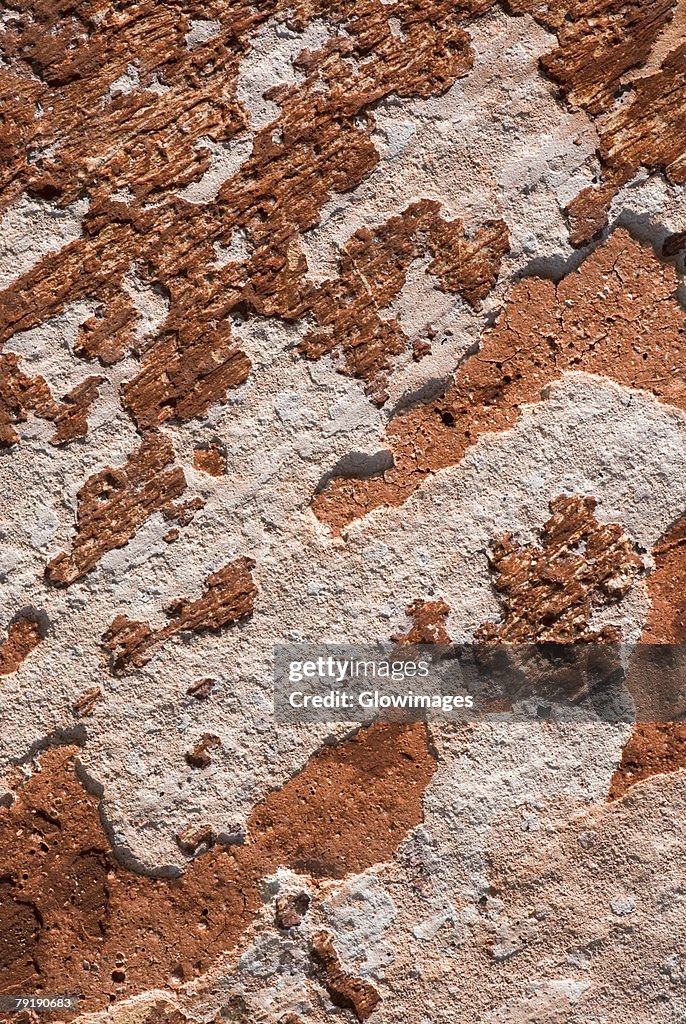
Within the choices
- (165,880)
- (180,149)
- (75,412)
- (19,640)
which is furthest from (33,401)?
(165,880)

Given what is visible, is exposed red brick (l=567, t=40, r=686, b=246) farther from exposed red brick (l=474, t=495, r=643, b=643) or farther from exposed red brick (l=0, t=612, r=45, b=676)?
exposed red brick (l=0, t=612, r=45, b=676)

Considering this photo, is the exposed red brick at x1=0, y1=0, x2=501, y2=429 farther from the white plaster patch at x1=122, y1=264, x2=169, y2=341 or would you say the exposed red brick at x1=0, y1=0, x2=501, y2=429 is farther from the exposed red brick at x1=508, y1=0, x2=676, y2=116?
the exposed red brick at x1=508, y1=0, x2=676, y2=116

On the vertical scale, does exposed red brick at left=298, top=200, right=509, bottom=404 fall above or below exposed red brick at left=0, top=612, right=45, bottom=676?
above

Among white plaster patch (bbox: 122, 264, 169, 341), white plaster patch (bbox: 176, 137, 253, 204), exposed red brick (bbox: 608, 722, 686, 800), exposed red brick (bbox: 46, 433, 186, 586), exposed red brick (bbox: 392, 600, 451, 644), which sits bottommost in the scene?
exposed red brick (bbox: 608, 722, 686, 800)

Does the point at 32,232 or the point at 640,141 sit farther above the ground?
the point at 640,141

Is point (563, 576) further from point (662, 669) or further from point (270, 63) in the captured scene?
point (270, 63)

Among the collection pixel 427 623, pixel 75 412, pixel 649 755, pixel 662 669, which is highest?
pixel 75 412

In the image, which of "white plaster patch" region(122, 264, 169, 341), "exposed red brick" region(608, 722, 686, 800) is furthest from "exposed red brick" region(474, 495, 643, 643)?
"white plaster patch" region(122, 264, 169, 341)
